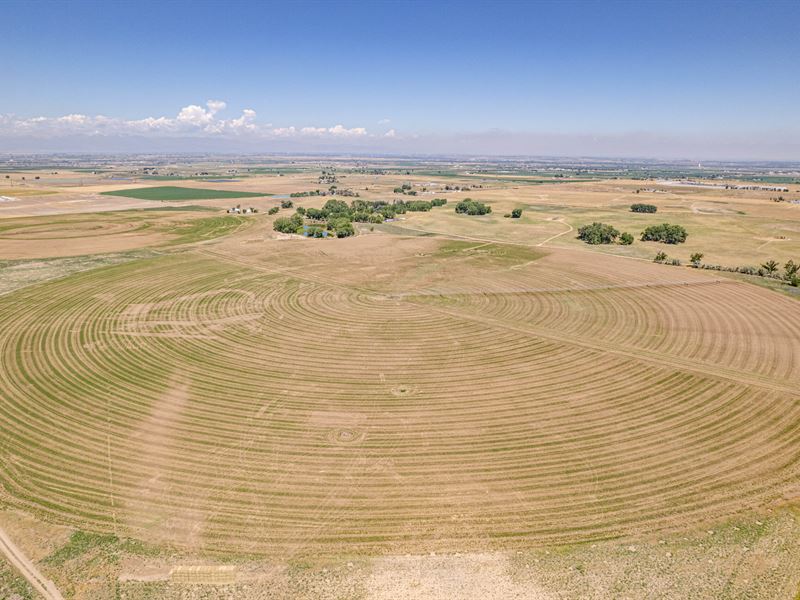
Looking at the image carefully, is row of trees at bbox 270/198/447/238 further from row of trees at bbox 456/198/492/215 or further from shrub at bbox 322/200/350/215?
row of trees at bbox 456/198/492/215

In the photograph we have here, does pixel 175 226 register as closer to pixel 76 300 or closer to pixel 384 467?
pixel 76 300

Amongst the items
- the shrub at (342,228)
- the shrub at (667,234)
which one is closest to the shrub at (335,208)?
the shrub at (342,228)

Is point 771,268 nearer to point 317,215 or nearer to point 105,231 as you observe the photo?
point 317,215

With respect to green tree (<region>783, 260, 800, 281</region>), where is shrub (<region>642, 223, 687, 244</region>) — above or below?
above

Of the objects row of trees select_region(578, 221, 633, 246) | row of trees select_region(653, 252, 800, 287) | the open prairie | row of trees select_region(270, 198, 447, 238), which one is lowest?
the open prairie

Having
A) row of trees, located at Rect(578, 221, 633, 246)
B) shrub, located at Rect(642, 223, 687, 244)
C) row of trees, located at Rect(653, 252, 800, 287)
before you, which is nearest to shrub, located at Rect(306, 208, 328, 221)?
row of trees, located at Rect(578, 221, 633, 246)

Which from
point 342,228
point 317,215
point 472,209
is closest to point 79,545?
point 342,228

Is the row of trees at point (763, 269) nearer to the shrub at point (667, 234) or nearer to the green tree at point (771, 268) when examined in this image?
the green tree at point (771, 268)
